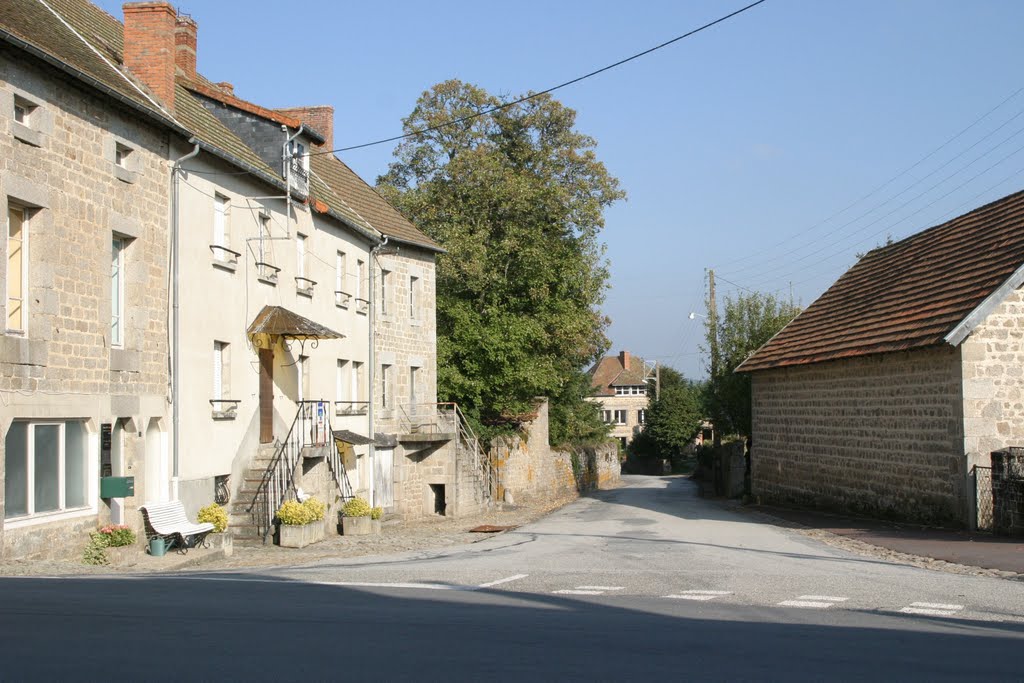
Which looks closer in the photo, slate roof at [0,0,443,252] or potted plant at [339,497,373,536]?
slate roof at [0,0,443,252]

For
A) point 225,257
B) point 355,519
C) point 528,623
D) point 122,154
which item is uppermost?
point 122,154

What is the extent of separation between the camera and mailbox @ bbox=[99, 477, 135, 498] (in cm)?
1518

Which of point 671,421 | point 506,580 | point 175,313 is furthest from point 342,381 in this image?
point 671,421

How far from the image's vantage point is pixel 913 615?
9.70 m

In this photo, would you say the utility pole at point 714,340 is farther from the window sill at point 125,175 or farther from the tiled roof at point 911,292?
the window sill at point 125,175

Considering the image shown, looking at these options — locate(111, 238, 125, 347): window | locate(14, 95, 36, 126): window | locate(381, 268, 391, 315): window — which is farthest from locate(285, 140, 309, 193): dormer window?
locate(14, 95, 36, 126): window

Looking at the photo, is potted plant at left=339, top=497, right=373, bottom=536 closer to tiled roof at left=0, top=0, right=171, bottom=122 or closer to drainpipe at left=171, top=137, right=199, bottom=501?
drainpipe at left=171, top=137, right=199, bottom=501

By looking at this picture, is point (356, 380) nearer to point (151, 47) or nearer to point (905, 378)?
point (151, 47)

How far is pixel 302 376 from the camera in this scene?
23.4 metres

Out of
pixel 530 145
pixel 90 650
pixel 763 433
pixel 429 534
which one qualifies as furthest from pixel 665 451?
pixel 90 650

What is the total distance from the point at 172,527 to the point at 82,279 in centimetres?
420

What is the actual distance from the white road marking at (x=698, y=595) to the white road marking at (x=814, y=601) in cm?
79

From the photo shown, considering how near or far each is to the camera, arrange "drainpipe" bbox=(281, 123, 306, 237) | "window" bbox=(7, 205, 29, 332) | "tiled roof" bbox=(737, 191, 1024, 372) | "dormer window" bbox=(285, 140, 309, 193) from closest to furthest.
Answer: "window" bbox=(7, 205, 29, 332), "tiled roof" bbox=(737, 191, 1024, 372), "drainpipe" bbox=(281, 123, 306, 237), "dormer window" bbox=(285, 140, 309, 193)

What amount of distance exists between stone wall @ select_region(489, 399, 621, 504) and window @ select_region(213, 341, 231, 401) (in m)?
17.4
